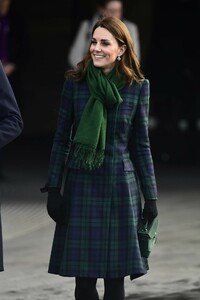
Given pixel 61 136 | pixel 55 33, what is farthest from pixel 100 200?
pixel 55 33

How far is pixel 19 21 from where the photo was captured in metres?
12.8

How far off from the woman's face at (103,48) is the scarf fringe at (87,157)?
0.38 m

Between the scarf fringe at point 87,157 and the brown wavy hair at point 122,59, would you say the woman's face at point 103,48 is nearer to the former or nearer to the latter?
the brown wavy hair at point 122,59

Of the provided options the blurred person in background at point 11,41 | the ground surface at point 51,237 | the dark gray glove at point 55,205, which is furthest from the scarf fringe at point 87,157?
the blurred person in background at point 11,41

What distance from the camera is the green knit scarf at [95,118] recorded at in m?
5.81

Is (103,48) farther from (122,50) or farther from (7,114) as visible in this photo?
(7,114)

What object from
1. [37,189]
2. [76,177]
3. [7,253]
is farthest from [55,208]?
[37,189]

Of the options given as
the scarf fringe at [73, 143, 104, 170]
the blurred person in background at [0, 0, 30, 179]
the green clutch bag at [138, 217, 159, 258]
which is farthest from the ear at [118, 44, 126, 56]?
the blurred person in background at [0, 0, 30, 179]

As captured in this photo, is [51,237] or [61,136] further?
[51,237]

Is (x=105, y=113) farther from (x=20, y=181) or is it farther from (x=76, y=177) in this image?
(x=20, y=181)

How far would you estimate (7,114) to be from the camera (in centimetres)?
557

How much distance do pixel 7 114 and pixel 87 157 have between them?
0.47 m

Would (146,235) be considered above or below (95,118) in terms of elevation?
below

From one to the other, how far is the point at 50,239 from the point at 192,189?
3015 mm
